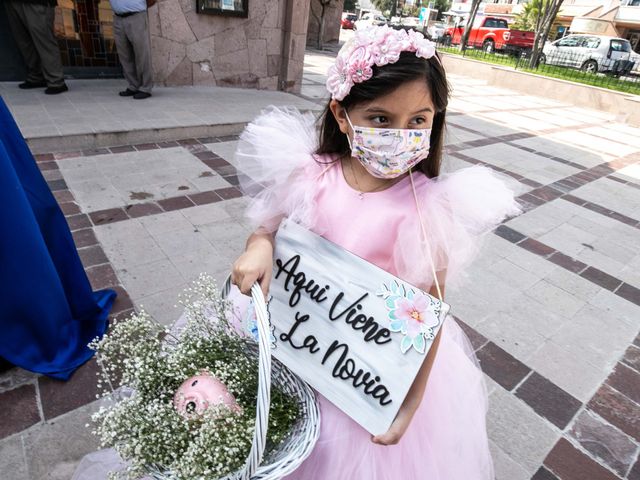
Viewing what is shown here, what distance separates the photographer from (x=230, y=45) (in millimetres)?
6789

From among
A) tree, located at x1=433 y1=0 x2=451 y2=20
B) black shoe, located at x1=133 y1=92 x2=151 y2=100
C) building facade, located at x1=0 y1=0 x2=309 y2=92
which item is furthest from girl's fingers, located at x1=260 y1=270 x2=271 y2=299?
tree, located at x1=433 y1=0 x2=451 y2=20

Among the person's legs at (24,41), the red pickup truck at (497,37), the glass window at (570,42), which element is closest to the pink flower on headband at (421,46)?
the person's legs at (24,41)

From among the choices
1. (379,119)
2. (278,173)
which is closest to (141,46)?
(278,173)

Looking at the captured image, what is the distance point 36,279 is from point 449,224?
1656 mm

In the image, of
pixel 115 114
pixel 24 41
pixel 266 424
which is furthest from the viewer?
pixel 24 41

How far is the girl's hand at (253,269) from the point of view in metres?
1.06

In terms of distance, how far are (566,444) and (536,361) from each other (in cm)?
53

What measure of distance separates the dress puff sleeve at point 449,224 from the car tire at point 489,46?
875 inches

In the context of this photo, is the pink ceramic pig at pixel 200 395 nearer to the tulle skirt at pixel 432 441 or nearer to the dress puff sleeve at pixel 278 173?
the tulle skirt at pixel 432 441

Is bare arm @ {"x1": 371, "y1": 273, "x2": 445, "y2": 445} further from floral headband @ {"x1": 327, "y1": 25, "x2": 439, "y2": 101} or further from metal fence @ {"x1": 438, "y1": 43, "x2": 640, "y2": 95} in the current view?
metal fence @ {"x1": 438, "y1": 43, "x2": 640, "y2": 95}

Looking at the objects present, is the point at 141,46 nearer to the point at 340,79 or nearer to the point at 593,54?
the point at 340,79

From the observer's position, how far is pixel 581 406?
2.16 m

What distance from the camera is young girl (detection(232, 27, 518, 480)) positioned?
112 centimetres

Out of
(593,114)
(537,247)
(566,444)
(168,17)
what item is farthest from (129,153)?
(593,114)
